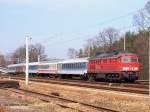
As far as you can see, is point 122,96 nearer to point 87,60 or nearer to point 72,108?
point 72,108

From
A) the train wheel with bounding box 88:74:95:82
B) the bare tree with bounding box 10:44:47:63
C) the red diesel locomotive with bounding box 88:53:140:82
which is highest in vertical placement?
the bare tree with bounding box 10:44:47:63

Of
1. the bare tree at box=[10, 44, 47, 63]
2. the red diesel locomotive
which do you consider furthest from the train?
the bare tree at box=[10, 44, 47, 63]

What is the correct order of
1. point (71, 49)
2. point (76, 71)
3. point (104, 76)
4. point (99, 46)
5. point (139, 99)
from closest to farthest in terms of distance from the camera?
point (139, 99) < point (104, 76) < point (76, 71) < point (99, 46) < point (71, 49)

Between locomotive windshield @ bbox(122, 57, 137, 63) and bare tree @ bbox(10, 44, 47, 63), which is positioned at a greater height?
bare tree @ bbox(10, 44, 47, 63)

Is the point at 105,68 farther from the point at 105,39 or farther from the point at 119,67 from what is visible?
the point at 105,39

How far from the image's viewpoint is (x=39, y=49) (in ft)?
473

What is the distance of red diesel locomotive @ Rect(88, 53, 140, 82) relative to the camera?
39.8 meters

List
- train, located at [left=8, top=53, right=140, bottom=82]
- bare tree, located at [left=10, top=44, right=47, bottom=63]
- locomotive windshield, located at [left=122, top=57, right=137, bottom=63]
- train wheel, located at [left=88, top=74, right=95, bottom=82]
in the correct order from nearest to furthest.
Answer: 1. train, located at [left=8, top=53, right=140, bottom=82]
2. locomotive windshield, located at [left=122, top=57, right=137, bottom=63]
3. train wheel, located at [left=88, top=74, right=95, bottom=82]
4. bare tree, located at [left=10, top=44, right=47, bottom=63]

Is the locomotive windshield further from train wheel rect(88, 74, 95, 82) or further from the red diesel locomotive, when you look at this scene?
train wheel rect(88, 74, 95, 82)

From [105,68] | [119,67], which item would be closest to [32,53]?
[105,68]

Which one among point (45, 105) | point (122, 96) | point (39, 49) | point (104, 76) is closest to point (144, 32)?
point (104, 76)

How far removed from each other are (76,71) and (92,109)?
37.6 metres

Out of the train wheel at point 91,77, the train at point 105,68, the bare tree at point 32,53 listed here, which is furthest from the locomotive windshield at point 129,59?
the bare tree at point 32,53

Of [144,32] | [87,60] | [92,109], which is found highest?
[144,32]
